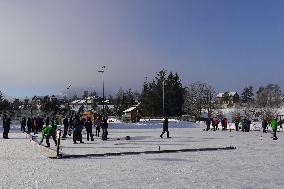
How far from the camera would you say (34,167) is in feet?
48.5

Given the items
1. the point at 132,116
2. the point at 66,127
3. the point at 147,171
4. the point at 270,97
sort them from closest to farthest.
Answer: the point at 147,171 → the point at 66,127 → the point at 132,116 → the point at 270,97

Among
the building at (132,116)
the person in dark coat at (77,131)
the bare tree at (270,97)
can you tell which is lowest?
the person in dark coat at (77,131)

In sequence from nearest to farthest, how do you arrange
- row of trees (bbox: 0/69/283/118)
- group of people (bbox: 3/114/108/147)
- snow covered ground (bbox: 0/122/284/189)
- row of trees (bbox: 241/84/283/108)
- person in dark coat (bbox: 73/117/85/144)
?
snow covered ground (bbox: 0/122/284/189)
group of people (bbox: 3/114/108/147)
person in dark coat (bbox: 73/117/85/144)
row of trees (bbox: 0/69/283/118)
row of trees (bbox: 241/84/283/108)

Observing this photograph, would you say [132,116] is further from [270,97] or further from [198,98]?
[270,97]

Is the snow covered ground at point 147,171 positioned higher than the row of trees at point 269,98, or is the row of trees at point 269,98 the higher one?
the row of trees at point 269,98

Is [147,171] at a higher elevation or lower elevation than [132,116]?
lower

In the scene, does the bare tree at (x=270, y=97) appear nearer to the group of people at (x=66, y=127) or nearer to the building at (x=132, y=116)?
the building at (x=132, y=116)

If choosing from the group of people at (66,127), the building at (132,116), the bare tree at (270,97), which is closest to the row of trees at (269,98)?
the bare tree at (270,97)

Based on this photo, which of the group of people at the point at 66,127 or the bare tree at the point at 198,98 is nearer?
the group of people at the point at 66,127

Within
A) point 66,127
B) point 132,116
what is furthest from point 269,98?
point 66,127

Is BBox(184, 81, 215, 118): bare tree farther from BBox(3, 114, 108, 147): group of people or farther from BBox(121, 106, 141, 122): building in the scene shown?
BBox(3, 114, 108, 147): group of people

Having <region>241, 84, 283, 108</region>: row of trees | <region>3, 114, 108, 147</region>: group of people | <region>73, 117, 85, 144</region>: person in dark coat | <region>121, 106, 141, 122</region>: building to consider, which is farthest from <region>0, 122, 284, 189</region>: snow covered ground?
<region>241, 84, 283, 108</region>: row of trees

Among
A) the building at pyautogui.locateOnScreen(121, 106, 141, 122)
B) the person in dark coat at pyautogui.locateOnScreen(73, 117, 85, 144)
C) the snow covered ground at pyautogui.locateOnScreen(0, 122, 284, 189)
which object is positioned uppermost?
the building at pyautogui.locateOnScreen(121, 106, 141, 122)

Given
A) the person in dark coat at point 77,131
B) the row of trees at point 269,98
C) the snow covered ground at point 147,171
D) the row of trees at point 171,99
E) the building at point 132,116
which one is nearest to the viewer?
the snow covered ground at point 147,171
